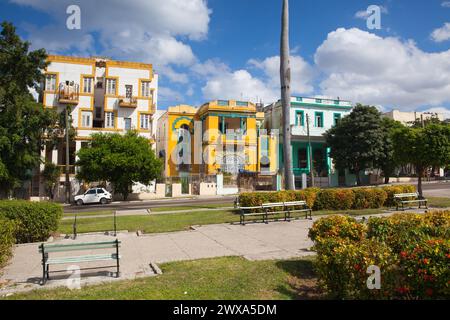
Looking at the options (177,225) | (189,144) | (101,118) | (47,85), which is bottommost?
(177,225)

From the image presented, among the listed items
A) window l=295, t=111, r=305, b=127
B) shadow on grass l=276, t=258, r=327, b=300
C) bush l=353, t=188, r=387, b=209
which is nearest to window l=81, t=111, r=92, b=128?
window l=295, t=111, r=305, b=127

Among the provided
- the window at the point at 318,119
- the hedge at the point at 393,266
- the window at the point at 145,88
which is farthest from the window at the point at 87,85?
the hedge at the point at 393,266

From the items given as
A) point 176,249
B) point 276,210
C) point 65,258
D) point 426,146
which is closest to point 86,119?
point 276,210

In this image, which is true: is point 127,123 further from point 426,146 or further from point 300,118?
point 426,146

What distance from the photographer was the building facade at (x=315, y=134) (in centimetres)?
4375

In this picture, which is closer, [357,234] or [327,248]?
[327,248]

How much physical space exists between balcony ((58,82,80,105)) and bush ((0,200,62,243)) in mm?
30035

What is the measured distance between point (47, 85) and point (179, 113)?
1593 centimetres

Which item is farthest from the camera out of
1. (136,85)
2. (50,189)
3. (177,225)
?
(136,85)
